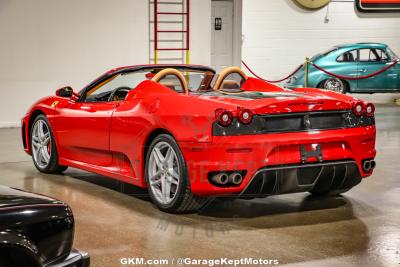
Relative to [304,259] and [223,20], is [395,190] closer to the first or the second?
[304,259]

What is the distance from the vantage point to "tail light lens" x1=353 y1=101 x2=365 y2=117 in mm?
5445

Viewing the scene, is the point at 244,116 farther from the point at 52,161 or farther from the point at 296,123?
the point at 52,161

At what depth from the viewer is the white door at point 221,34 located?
1722 cm

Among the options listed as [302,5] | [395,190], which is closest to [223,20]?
[302,5]

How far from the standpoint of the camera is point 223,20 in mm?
17312

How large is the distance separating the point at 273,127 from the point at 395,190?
183cm

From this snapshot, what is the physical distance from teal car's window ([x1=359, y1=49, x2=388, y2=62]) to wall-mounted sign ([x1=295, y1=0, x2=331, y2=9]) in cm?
176

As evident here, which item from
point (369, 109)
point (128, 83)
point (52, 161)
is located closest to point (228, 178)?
point (369, 109)

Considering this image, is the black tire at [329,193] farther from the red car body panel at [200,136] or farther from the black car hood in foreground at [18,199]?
the black car hood in foreground at [18,199]

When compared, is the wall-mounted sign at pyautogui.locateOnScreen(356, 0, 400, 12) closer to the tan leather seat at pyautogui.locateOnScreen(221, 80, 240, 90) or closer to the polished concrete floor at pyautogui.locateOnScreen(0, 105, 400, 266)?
the polished concrete floor at pyautogui.locateOnScreen(0, 105, 400, 266)

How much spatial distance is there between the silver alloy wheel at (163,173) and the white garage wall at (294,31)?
13444mm

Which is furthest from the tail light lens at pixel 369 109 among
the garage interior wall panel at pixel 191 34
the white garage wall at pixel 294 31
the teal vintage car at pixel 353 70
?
the white garage wall at pixel 294 31

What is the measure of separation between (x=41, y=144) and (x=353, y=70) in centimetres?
1179

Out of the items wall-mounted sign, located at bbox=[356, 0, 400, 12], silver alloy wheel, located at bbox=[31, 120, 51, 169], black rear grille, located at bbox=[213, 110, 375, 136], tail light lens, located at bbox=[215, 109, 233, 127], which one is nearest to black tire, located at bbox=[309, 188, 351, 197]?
black rear grille, located at bbox=[213, 110, 375, 136]
